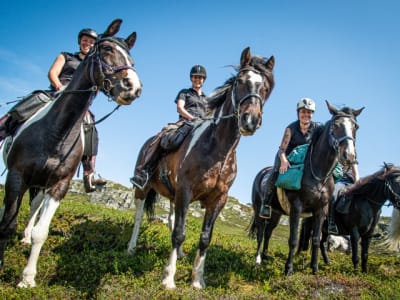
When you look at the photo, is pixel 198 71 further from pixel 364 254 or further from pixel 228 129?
pixel 364 254

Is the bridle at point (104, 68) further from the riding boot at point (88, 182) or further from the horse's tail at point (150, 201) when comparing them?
the horse's tail at point (150, 201)

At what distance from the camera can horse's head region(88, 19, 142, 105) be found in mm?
5977

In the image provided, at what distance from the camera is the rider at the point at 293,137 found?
32.2 feet

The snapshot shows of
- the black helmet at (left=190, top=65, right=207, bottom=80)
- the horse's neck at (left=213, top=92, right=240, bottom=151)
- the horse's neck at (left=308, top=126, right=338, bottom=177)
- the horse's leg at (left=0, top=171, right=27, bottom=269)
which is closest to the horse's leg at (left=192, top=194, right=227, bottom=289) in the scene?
the horse's neck at (left=213, top=92, right=240, bottom=151)

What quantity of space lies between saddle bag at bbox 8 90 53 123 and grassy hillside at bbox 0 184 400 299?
3067 mm

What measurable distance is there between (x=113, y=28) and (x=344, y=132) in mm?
6207

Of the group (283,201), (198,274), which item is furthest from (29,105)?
(283,201)

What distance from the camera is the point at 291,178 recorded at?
9.02 meters

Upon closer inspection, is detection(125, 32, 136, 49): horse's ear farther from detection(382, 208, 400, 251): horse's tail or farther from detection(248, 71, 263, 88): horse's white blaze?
detection(382, 208, 400, 251): horse's tail

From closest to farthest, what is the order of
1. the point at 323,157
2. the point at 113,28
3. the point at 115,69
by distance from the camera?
the point at 115,69 → the point at 113,28 → the point at 323,157

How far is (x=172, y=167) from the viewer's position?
8.41 meters

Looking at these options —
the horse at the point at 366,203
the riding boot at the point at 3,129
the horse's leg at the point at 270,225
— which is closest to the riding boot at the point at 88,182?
the riding boot at the point at 3,129

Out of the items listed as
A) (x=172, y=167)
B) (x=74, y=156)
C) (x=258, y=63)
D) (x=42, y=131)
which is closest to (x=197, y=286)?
(x=172, y=167)

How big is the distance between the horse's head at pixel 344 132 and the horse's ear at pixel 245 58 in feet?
11.0
